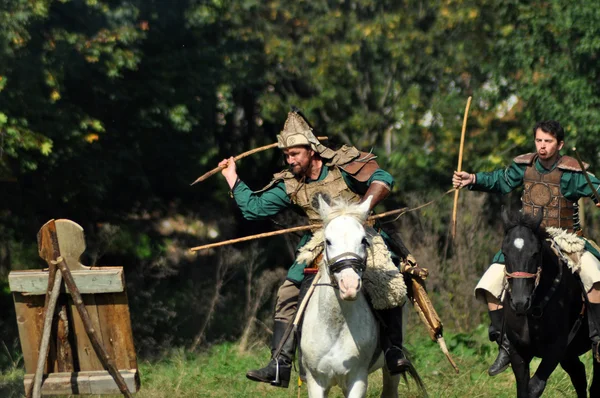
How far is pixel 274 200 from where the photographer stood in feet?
27.7

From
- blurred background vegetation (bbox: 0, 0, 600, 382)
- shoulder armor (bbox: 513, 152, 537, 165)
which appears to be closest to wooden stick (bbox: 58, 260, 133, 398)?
shoulder armor (bbox: 513, 152, 537, 165)

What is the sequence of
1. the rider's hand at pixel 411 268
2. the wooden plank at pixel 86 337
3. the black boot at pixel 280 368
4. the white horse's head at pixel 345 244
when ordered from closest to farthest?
the white horse's head at pixel 345 244 < the black boot at pixel 280 368 < the wooden plank at pixel 86 337 < the rider's hand at pixel 411 268

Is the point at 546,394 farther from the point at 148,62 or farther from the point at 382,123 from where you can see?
the point at 382,123

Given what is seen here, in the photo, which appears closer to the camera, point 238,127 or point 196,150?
point 196,150

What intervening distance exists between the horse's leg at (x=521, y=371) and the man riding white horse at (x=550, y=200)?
0.09 meters

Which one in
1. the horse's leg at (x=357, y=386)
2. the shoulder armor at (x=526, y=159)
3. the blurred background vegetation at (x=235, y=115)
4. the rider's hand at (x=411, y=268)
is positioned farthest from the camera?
the blurred background vegetation at (x=235, y=115)

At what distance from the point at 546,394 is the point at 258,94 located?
1364 cm

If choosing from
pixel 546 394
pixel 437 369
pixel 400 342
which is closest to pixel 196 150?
pixel 437 369

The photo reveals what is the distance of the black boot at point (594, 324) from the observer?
8.91 metres

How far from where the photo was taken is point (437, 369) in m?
12.4

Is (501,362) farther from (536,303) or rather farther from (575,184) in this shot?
(575,184)

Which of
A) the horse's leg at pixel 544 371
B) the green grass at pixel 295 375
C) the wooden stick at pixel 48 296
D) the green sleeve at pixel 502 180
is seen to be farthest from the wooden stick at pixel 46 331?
the horse's leg at pixel 544 371

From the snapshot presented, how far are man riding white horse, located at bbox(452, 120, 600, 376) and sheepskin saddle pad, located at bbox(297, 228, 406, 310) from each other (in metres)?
1.27

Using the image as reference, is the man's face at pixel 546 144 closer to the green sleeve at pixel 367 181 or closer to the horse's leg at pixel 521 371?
the green sleeve at pixel 367 181
